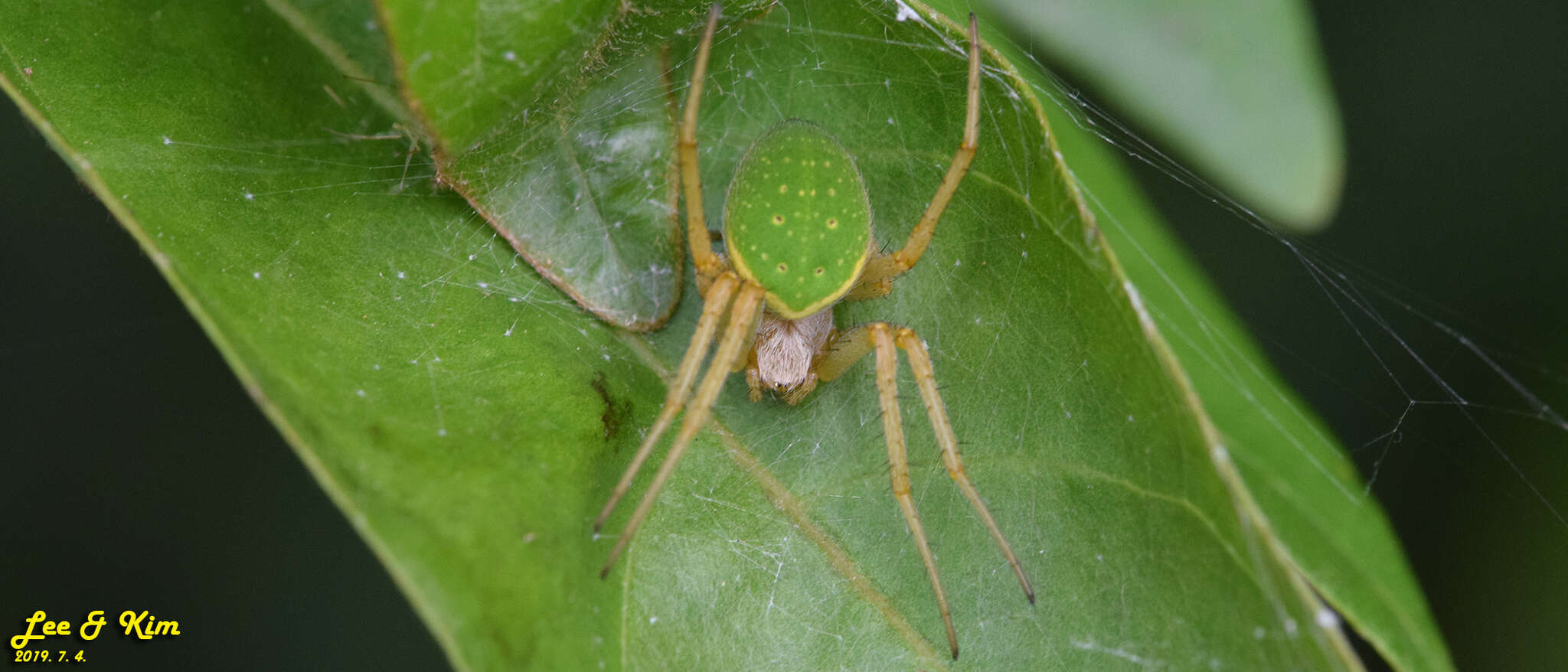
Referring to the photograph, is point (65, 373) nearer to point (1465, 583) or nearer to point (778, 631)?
point (778, 631)

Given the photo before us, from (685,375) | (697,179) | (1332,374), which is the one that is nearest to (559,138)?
(697,179)

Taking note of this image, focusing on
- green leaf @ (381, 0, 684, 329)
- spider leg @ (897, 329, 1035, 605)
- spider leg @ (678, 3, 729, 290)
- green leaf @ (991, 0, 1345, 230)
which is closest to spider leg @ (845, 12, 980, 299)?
spider leg @ (897, 329, 1035, 605)

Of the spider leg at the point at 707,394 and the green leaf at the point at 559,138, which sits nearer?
the green leaf at the point at 559,138

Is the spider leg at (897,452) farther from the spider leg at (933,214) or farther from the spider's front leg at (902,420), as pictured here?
the spider leg at (933,214)

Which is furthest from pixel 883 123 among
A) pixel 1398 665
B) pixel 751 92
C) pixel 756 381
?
pixel 1398 665

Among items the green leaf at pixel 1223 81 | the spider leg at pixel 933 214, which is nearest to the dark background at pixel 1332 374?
the green leaf at pixel 1223 81

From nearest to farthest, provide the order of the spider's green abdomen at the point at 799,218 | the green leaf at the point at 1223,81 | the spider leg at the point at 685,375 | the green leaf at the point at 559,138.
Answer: the green leaf at the point at 559,138
the spider leg at the point at 685,375
the spider's green abdomen at the point at 799,218
the green leaf at the point at 1223,81

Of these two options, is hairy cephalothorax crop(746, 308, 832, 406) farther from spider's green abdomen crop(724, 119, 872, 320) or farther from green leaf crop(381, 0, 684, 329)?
green leaf crop(381, 0, 684, 329)

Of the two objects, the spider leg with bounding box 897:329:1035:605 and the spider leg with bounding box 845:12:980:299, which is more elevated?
the spider leg with bounding box 845:12:980:299
